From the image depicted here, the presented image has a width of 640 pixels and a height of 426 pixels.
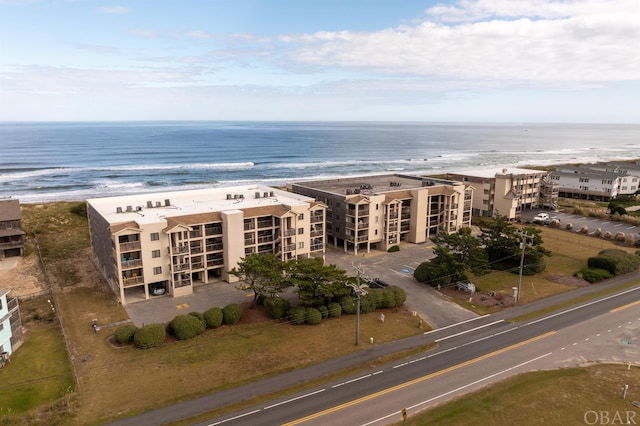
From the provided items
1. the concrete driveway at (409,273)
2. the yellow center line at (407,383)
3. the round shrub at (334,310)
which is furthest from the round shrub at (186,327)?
the concrete driveway at (409,273)

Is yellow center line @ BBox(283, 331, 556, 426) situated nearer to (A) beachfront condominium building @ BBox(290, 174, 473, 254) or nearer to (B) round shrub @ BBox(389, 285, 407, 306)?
(B) round shrub @ BBox(389, 285, 407, 306)

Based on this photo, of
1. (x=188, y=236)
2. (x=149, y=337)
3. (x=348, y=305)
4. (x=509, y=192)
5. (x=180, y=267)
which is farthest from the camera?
(x=509, y=192)

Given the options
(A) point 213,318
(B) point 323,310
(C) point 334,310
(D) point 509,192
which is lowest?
(C) point 334,310

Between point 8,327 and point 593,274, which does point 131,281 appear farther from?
point 593,274

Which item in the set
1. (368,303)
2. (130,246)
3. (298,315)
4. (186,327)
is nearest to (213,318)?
(186,327)

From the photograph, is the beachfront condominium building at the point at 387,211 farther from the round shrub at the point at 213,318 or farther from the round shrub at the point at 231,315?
the round shrub at the point at 213,318

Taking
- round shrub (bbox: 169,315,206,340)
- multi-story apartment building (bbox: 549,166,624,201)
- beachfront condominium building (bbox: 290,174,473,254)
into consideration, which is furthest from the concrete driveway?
multi-story apartment building (bbox: 549,166,624,201)
